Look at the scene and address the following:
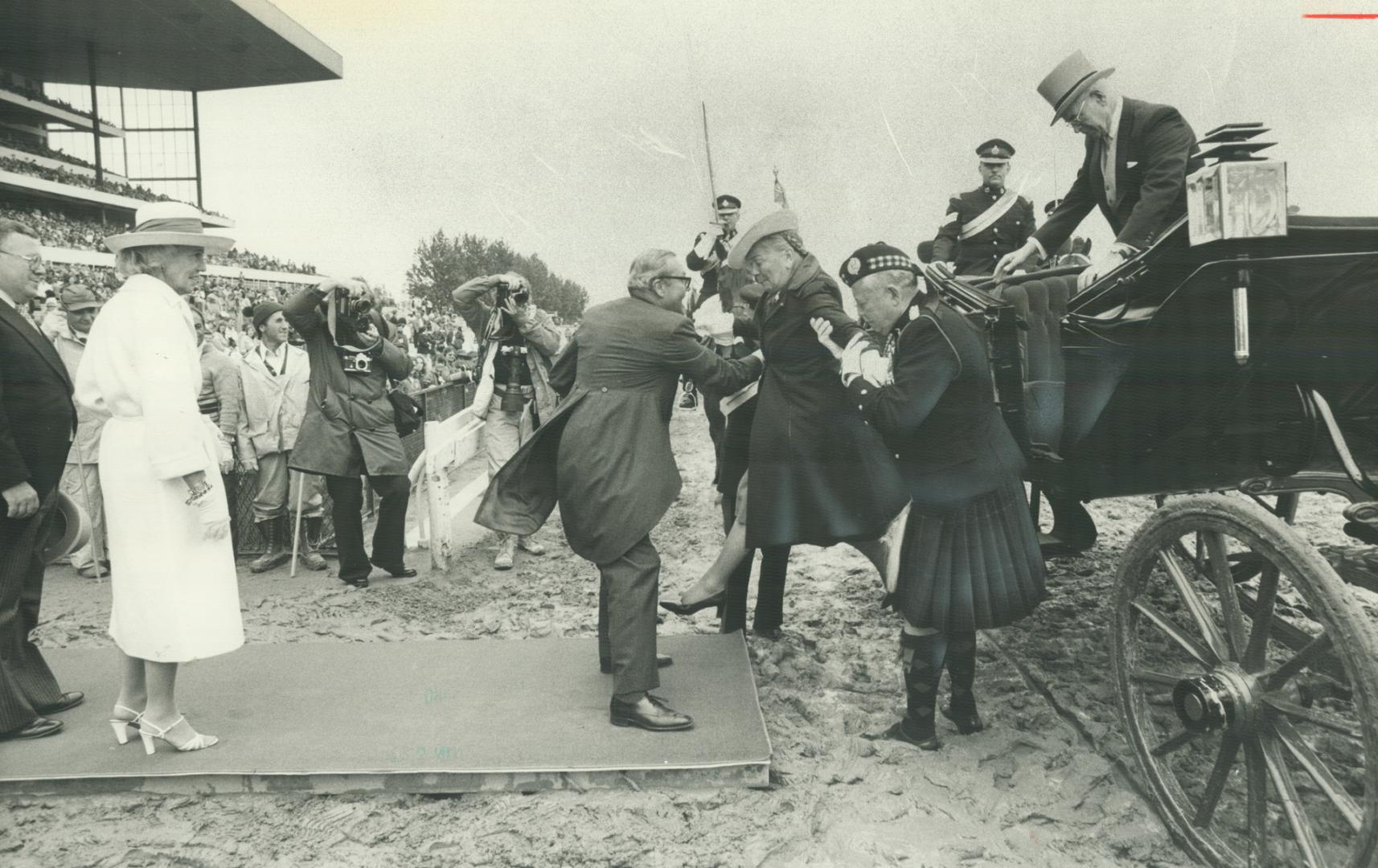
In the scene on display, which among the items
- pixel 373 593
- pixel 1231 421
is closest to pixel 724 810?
pixel 1231 421

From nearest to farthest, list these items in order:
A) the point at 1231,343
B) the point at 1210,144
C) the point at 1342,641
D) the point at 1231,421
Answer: the point at 1342,641
the point at 1210,144
the point at 1231,343
the point at 1231,421

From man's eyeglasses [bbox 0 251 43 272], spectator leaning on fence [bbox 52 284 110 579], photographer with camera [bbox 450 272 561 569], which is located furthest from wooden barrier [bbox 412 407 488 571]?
man's eyeglasses [bbox 0 251 43 272]

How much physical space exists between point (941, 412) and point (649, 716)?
1.55 meters

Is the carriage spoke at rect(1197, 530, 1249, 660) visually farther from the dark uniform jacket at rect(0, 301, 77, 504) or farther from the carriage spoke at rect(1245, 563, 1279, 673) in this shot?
the dark uniform jacket at rect(0, 301, 77, 504)

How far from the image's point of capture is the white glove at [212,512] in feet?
10.9

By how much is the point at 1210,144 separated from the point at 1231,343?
0.56 m

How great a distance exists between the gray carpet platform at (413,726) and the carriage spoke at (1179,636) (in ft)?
4.34

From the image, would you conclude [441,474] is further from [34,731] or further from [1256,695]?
[1256,695]

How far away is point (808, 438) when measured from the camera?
13.5 feet

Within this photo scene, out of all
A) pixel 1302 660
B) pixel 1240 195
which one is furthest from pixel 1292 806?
pixel 1240 195

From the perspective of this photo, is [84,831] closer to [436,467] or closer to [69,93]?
[436,467]

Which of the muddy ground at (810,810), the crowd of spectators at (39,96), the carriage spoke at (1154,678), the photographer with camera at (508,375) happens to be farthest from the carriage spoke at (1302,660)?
the crowd of spectators at (39,96)

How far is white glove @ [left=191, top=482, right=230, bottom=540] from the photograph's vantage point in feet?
10.9

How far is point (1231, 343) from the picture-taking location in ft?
8.96
